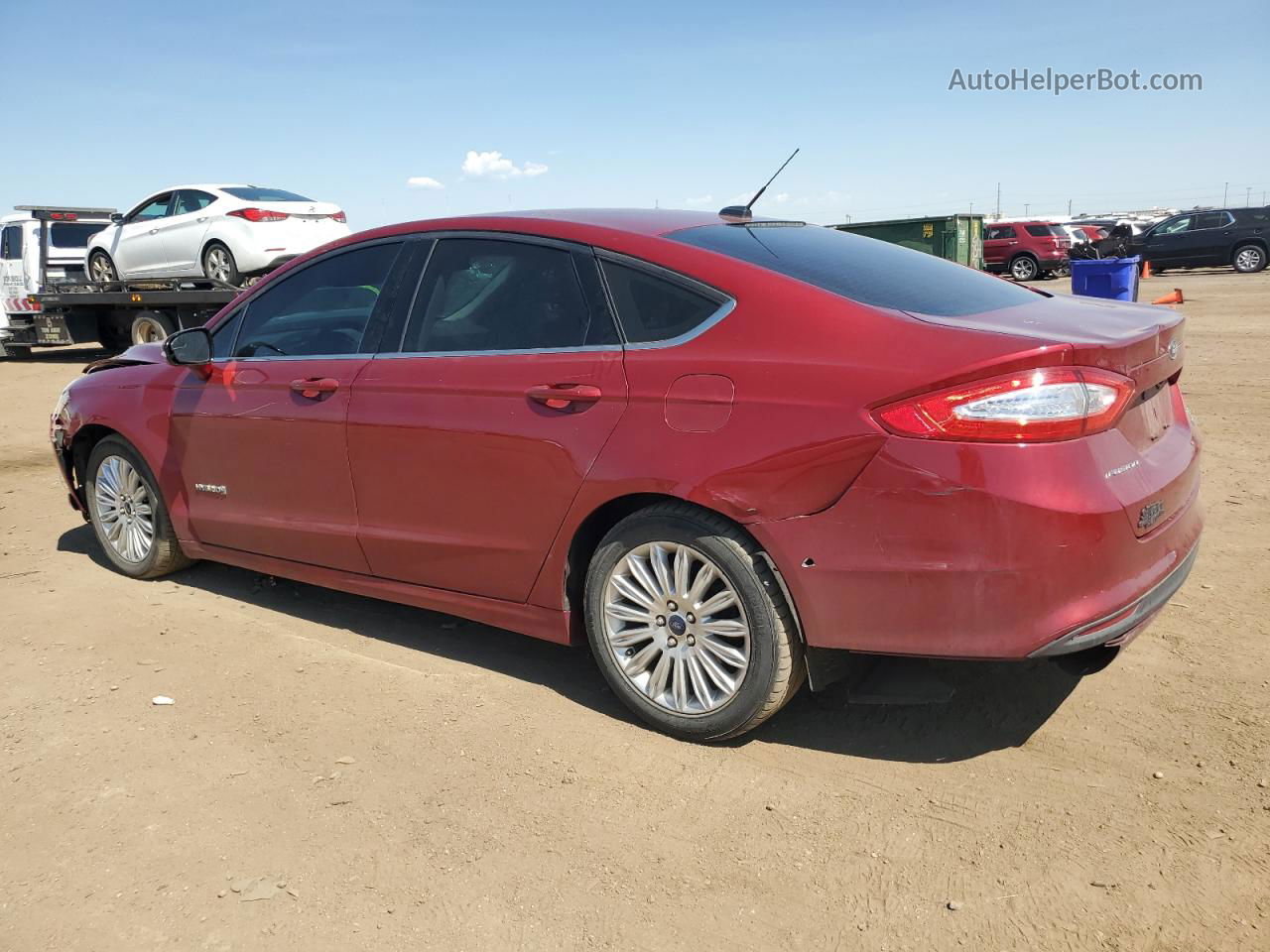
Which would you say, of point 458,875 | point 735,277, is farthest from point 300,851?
point 735,277

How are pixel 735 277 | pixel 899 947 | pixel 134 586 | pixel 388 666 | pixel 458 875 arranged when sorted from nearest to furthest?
pixel 899 947, pixel 458 875, pixel 735 277, pixel 388 666, pixel 134 586

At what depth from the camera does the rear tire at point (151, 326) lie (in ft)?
49.2

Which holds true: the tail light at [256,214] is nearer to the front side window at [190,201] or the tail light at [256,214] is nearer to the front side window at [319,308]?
the front side window at [190,201]

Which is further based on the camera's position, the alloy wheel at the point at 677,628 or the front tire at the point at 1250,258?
the front tire at the point at 1250,258

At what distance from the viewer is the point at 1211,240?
28.2m

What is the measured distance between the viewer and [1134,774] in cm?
318

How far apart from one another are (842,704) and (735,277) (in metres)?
1.52

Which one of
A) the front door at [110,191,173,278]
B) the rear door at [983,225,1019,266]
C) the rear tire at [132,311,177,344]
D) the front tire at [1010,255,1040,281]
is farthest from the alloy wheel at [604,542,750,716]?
the rear door at [983,225,1019,266]

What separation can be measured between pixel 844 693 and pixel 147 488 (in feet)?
11.4

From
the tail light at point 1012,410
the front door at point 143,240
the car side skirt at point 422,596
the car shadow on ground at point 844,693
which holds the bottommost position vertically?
the car shadow on ground at point 844,693

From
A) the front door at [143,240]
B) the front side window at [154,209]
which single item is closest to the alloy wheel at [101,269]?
the front door at [143,240]

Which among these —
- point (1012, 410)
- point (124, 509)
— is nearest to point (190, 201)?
point (124, 509)

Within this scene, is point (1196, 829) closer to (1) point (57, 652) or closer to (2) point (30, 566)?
(1) point (57, 652)

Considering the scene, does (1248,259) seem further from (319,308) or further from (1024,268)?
(319,308)
